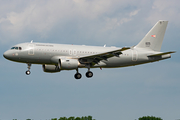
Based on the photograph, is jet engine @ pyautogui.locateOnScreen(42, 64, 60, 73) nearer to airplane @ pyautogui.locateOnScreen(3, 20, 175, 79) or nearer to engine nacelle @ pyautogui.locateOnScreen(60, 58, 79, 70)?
airplane @ pyautogui.locateOnScreen(3, 20, 175, 79)

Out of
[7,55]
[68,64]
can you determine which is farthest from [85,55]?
[7,55]

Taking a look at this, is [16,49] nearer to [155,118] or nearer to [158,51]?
[158,51]

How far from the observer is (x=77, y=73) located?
180ft

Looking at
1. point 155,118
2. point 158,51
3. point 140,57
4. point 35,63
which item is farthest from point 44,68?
point 155,118

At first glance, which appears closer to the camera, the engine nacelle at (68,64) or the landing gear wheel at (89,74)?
the engine nacelle at (68,64)

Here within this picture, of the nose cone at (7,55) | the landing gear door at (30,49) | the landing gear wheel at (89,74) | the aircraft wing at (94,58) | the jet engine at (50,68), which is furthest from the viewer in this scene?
the jet engine at (50,68)

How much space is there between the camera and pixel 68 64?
49938 millimetres

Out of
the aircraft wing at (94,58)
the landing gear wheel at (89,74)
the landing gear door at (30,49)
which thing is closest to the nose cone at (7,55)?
the landing gear door at (30,49)

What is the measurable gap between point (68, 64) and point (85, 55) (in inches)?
152

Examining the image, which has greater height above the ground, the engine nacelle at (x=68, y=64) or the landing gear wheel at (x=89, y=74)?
the engine nacelle at (x=68, y=64)

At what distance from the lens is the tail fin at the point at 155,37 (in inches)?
2313

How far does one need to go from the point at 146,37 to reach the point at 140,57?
5.17m

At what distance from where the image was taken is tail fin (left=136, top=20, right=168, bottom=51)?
193 ft

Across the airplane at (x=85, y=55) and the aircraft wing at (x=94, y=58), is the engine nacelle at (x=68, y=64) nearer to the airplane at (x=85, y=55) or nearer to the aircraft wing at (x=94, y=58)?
the airplane at (x=85, y=55)
